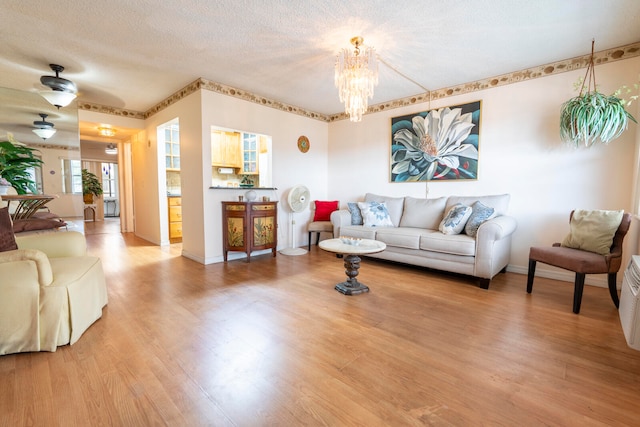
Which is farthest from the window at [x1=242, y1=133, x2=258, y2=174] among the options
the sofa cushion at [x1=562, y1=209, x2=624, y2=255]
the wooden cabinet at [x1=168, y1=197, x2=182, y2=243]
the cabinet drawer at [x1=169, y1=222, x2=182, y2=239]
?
the sofa cushion at [x1=562, y1=209, x2=624, y2=255]

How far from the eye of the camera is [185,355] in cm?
160

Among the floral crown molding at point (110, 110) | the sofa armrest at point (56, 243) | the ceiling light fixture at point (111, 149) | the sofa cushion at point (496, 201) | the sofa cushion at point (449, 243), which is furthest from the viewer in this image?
the ceiling light fixture at point (111, 149)

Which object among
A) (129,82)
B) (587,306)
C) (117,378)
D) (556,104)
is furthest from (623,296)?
(129,82)

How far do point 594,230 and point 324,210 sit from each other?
324 cm

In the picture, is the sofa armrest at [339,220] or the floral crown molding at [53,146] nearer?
the sofa armrest at [339,220]

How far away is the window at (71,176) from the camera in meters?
4.39

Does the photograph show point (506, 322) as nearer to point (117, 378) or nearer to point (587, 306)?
point (587, 306)

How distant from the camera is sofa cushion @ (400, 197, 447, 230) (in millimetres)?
3664

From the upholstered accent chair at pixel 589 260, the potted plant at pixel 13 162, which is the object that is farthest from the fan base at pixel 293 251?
the potted plant at pixel 13 162

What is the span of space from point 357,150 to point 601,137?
9.76ft

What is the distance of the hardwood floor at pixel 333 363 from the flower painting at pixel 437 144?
176 centimetres

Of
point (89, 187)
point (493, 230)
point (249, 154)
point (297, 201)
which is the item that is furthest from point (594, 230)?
point (89, 187)

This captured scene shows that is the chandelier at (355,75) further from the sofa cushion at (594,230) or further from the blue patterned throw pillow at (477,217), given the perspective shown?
the sofa cushion at (594,230)

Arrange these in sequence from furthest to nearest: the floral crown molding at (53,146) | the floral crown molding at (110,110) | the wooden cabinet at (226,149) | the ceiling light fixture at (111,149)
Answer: the ceiling light fixture at (111,149)
the wooden cabinet at (226,149)
the floral crown molding at (110,110)
the floral crown molding at (53,146)
